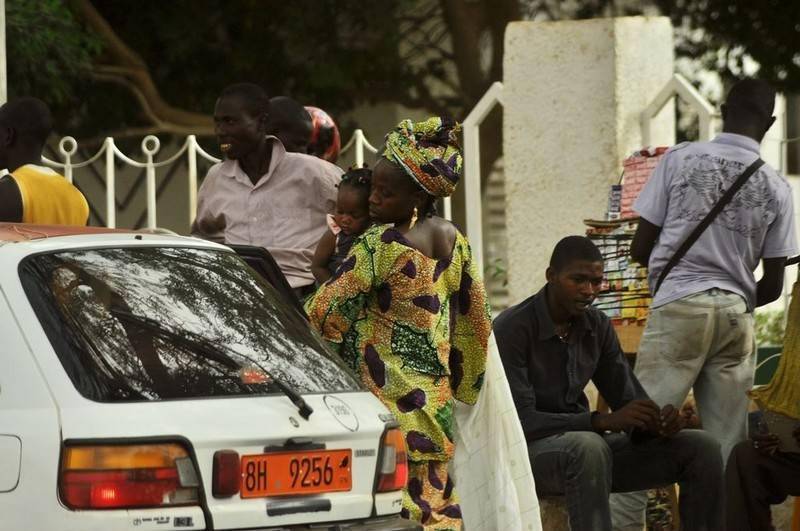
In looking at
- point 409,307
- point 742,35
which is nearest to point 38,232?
point 409,307

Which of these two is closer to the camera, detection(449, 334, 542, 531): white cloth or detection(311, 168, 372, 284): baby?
detection(449, 334, 542, 531): white cloth

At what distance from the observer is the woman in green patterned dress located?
5.41m

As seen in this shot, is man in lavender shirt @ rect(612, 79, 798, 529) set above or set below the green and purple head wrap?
below

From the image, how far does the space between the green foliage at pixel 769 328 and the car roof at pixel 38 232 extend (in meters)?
5.98

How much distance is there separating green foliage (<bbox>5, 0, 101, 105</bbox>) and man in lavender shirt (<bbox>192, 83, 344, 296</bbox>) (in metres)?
5.50

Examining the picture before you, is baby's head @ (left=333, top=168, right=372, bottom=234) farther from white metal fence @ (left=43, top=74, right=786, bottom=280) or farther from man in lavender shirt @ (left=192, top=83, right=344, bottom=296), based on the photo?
white metal fence @ (left=43, top=74, right=786, bottom=280)

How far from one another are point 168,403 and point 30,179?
82.7 inches

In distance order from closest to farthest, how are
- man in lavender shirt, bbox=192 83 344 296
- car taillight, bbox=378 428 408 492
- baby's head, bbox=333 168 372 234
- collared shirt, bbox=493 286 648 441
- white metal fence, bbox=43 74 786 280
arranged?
car taillight, bbox=378 428 408 492, baby's head, bbox=333 168 372 234, collared shirt, bbox=493 286 648 441, man in lavender shirt, bbox=192 83 344 296, white metal fence, bbox=43 74 786 280

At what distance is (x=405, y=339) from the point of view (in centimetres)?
545

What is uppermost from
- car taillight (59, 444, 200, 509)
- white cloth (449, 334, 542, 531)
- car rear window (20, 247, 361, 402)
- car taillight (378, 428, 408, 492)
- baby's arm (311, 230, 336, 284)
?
car rear window (20, 247, 361, 402)

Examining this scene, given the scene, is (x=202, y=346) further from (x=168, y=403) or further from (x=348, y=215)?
(x=348, y=215)

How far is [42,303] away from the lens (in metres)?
4.30

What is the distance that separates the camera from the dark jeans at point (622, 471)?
6.20 meters

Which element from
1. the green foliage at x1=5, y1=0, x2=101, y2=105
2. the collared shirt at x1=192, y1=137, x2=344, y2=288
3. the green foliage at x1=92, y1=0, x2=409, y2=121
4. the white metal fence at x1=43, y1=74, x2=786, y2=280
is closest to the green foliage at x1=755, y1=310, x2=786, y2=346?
the white metal fence at x1=43, y1=74, x2=786, y2=280
